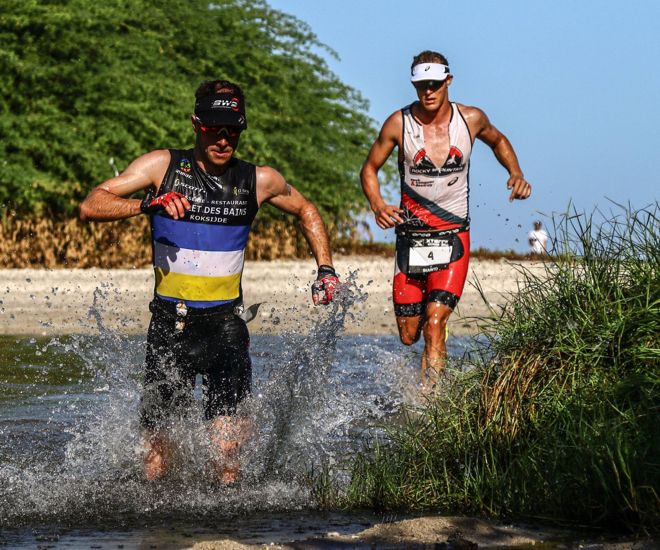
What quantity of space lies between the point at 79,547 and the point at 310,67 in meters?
28.9

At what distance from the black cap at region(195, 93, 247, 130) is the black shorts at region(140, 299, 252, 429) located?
1.09 metres

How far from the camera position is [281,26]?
3195 centimetres

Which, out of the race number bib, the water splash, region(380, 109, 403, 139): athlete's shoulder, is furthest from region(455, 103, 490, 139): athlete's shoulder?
the water splash

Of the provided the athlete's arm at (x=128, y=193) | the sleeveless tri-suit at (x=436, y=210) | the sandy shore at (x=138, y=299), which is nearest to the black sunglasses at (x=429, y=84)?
the sleeveless tri-suit at (x=436, y=210)

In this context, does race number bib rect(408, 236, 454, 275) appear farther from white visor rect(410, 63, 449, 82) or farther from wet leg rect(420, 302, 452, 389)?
white visor rect(410, 63, 449, 82)

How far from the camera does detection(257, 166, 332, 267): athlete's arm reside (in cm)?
595

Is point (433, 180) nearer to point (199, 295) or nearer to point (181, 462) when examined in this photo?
point (199, 295)

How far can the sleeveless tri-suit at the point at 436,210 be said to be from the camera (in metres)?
7.63

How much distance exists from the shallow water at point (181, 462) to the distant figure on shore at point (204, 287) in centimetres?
11

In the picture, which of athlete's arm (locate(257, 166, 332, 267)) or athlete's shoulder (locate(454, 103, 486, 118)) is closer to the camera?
athlete's arm (locate(257, 166, 332, 267))

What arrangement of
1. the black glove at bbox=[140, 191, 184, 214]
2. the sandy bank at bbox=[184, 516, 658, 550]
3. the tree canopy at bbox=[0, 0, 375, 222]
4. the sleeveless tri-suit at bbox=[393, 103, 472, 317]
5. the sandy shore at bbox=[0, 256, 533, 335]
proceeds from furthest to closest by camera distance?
the tree canopy at bbox=[0, 0, 375, 222] → the sandy shore at bbox=[0, 256, 533, 335] → the sleeveless tri-suit at bbox=[393, 103, 472, 317] → the black glove at bbox=[140, 191, 184, 214] → the sandy bank at bbox=[184, 516, 658, 550]

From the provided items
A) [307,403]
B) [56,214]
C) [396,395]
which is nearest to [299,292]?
[56,214]

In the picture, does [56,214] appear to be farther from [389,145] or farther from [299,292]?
[389,145]

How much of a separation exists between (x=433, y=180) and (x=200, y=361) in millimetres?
2707
